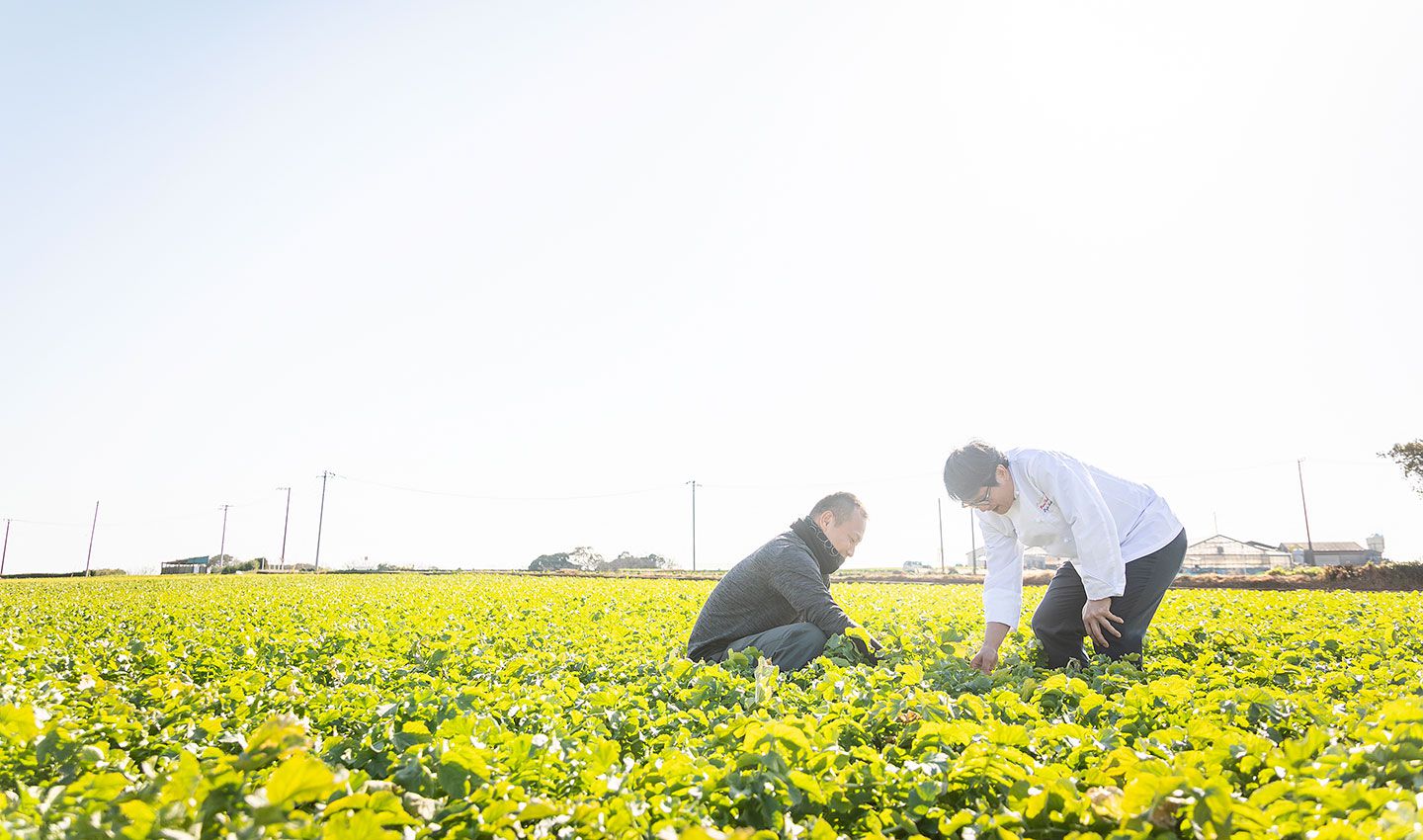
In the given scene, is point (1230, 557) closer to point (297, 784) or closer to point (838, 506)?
point (838, 506)

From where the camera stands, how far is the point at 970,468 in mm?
4500

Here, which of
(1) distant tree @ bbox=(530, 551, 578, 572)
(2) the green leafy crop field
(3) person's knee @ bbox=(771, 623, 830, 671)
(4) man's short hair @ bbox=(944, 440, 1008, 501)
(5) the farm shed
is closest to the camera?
(2) the green leafy crop field

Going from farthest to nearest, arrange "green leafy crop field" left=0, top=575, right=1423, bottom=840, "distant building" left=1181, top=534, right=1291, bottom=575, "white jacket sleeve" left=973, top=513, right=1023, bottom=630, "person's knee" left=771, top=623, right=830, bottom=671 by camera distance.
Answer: "distant building" left=1181, top=534, right=1291, bottom=575 < "white jacket sleeve" left=973, top=513, right=1023, bottom=630 < "person's knee" left=771, top=623, right=830, bottom=671 < "green leafy crop field" left=0, top=575, right=1423, bottom=840

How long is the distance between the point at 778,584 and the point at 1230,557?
57602mm

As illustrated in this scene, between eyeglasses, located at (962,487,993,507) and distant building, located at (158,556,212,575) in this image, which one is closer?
eyeglasses, located at (962,487,993,507)

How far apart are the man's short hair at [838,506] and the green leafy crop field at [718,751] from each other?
93 centimetres

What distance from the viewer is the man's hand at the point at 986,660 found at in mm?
4523

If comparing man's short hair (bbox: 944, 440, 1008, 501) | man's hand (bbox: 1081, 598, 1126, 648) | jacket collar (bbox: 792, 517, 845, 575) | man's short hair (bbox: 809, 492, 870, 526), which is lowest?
man's hand (bbox: 1081, 598, 1126, 648)

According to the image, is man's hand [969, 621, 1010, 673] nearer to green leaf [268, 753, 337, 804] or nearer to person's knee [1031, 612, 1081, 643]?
person's knee [1031, 612, 1081, 643]

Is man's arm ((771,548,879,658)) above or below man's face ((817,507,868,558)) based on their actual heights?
below

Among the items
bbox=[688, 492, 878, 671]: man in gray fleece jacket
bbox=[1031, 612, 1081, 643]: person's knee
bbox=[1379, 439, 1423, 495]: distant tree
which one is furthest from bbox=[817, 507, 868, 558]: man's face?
bbox=[1379, 439, 1423, 495]: distant tree

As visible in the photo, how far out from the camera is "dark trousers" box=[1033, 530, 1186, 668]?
4.70 m

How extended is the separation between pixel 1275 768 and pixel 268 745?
2504 millimetres

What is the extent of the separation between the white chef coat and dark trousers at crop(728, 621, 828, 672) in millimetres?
1144
